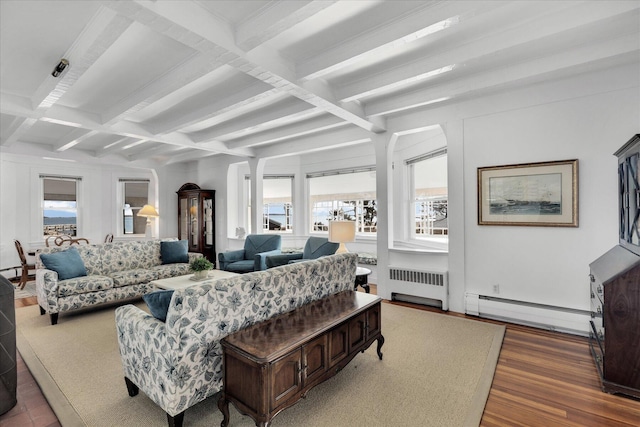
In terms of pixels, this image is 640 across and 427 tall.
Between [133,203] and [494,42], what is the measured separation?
8.63 m

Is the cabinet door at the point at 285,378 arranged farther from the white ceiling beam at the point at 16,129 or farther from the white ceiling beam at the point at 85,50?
the white ceiling beam at the point at 16,129

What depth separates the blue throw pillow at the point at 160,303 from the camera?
1953mm

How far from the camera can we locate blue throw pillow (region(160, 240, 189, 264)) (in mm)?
5230

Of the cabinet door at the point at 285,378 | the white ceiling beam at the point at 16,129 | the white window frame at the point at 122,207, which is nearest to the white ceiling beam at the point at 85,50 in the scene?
the white ceiling beam at the point at 16,129

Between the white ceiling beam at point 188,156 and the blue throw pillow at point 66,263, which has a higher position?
the white ceiling beam at point 188,156

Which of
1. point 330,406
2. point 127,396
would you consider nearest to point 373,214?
point 330,406

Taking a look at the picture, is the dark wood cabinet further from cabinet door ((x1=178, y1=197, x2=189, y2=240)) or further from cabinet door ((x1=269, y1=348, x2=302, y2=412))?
cabinet door ((x1=178, y1=197, x2=189, y2=240))

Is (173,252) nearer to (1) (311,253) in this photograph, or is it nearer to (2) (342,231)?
(1) (311,253)

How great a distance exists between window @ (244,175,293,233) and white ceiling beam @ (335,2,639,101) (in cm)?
404

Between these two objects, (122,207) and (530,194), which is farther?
(122,207)

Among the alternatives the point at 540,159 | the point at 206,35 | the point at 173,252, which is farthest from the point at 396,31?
the point at 173,252

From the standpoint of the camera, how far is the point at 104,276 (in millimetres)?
4230

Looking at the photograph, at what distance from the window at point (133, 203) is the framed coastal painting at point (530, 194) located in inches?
319

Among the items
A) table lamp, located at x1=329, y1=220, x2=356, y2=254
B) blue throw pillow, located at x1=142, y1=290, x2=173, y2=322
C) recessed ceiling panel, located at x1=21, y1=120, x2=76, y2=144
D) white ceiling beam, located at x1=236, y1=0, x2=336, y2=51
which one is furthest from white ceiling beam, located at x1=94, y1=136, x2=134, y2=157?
blue throw pillow, located at x1=142, y1=290, x2=173, y2=322
